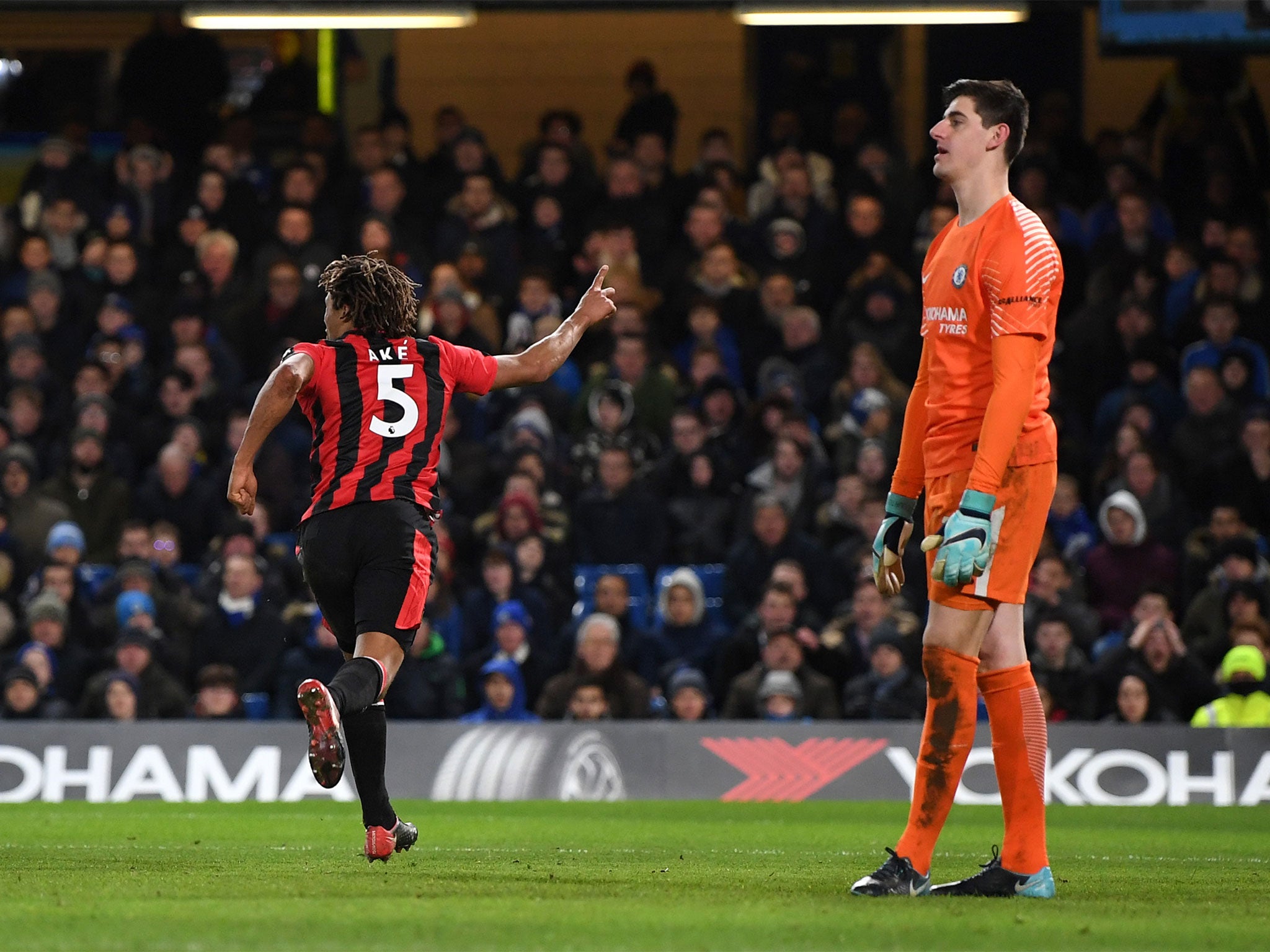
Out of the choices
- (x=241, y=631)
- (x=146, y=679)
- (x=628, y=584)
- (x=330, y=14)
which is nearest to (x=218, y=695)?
(x=146, y=679)

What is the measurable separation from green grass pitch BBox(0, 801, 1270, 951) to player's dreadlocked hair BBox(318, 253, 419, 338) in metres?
1.89

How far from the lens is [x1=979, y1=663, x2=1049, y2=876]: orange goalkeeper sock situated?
634 cm

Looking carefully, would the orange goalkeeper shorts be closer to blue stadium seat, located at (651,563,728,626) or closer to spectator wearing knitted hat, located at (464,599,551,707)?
spectator wearing knitted hat, located at (464,599,551,707)

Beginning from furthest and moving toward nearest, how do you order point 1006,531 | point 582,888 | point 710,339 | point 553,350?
point 710,339 < point 553,350 < point 582,888 < point 1006,531

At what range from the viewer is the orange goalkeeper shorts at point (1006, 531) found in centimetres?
625

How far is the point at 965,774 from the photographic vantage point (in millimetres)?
12109

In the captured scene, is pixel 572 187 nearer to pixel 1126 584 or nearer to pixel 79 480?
pixel 79 480

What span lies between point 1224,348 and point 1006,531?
9512 millimetres

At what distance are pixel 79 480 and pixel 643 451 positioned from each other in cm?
414

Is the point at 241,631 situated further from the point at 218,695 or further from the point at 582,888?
the point at 582,888

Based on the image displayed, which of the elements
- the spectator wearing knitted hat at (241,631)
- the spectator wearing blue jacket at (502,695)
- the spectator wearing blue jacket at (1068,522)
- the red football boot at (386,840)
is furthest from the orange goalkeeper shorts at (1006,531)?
the spectator wearing knitted hat at (241,631)

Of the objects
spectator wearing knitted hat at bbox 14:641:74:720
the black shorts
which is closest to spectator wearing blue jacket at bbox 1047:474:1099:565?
spectator wearing knitted hat at bbox 14:641:74:720

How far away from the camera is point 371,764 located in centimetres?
703

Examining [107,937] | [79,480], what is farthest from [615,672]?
[107,937]
